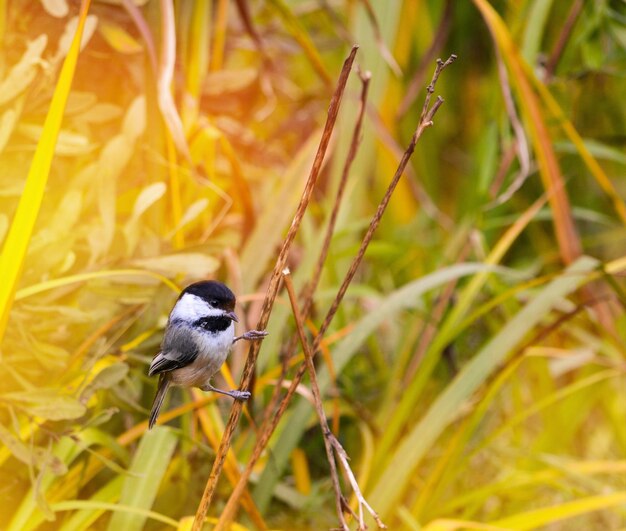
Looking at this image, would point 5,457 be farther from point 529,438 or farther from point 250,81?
point 529,438

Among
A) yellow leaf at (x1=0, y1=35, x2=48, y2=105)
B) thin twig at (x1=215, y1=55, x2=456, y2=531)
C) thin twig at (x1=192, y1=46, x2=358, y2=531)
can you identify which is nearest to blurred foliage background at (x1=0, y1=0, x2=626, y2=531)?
yellow leaf at (x1=0, y1=35, x2=48, y2=105)

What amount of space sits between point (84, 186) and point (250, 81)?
21.7 inches

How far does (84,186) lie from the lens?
4.45 ft

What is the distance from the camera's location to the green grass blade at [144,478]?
117 cm

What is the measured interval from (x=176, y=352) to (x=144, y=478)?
47 cm

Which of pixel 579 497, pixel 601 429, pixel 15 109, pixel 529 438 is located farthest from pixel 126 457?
pixel 601 429

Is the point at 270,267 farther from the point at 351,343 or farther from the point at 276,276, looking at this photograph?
the point at 276,276

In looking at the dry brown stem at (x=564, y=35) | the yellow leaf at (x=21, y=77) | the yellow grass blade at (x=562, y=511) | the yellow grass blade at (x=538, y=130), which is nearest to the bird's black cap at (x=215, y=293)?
the yellow leaf at (x=21, y=77)

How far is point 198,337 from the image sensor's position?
78cm

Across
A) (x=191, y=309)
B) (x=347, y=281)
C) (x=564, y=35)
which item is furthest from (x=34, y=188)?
(x=564, y=35)

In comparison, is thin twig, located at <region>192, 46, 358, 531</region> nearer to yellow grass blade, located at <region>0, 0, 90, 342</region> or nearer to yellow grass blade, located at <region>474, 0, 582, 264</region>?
yellow grass blade, located at <region>0, 0, 90, 342</region>

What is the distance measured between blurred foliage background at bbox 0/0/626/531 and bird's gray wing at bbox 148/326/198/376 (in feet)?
0.81

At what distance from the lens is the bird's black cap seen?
0.76 metres

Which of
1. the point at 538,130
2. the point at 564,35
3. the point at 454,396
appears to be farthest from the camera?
the point at 564,35
